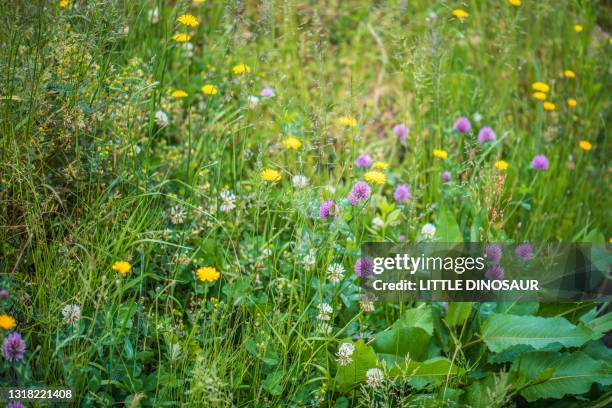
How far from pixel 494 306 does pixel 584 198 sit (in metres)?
1.16

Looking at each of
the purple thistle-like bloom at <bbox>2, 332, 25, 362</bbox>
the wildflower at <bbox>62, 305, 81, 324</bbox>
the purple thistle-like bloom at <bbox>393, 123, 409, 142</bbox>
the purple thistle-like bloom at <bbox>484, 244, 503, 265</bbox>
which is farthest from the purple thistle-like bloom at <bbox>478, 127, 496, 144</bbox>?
the purple thistle-like bloom at <bbox>2, 332, 25, 362</bbox>

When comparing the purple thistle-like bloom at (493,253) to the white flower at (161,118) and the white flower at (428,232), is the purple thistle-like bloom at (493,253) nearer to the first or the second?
the white flower at (428,232)

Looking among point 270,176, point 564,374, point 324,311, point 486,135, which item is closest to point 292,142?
point 270,176

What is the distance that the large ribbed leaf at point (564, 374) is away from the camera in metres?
1.87

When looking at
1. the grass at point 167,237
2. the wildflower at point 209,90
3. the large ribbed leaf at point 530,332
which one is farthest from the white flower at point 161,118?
the large ribbed leaf at point 530,332

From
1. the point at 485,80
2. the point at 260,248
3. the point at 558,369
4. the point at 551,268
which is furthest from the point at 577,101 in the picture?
the point at 260,248

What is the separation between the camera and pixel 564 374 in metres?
1.90

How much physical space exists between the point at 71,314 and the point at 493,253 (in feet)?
4.29

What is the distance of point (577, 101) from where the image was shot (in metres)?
3.28

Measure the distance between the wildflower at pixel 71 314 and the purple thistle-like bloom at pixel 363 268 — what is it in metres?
0.86

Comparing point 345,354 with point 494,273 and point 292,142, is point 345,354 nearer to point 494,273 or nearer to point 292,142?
point 494,273

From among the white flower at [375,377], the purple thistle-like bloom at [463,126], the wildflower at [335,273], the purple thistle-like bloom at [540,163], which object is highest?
the purple thistle-like bloom at [463,126]

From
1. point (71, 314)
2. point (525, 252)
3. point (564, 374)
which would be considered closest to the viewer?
point (71, 314)

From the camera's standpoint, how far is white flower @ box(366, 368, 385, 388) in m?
1.75
